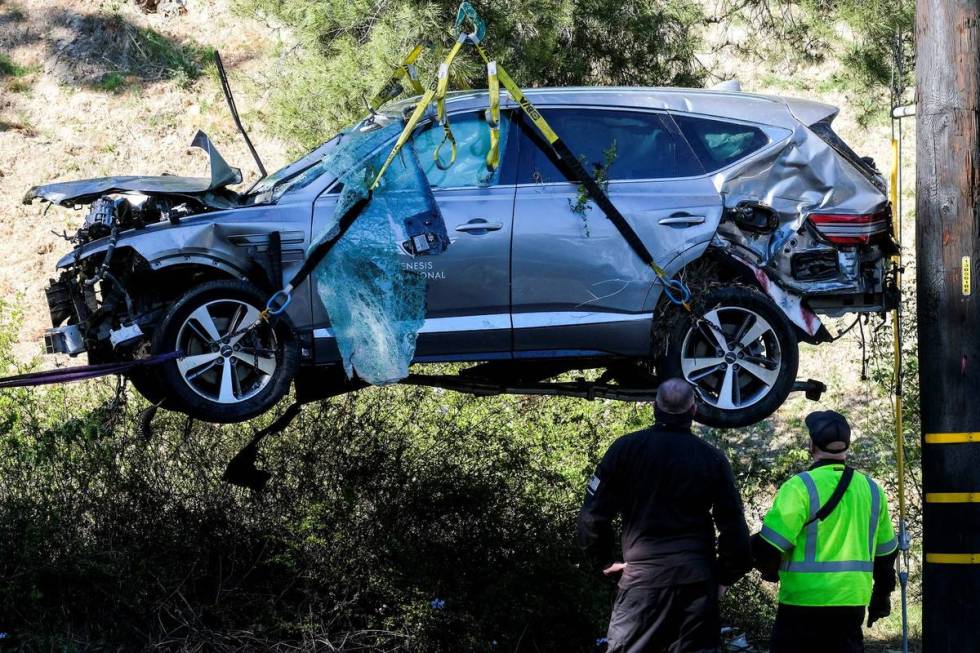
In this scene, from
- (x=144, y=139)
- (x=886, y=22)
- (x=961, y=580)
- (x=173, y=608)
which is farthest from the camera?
(x=144, y=139)

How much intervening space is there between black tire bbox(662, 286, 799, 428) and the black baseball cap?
1.36m

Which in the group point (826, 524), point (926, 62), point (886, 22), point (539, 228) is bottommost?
point (826, 524)

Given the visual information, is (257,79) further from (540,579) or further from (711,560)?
(711,560)

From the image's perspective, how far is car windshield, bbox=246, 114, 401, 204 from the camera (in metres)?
6.77

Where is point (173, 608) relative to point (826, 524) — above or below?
below

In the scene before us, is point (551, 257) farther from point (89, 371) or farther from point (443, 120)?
point (89, 371)

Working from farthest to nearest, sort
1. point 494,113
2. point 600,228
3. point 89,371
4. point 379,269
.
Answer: point 600,228, point 379,269, point 494,113, point 89,371

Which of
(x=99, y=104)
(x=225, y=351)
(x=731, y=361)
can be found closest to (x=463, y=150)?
(x=225, y=351)

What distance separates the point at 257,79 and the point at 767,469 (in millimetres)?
10965

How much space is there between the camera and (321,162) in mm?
6906

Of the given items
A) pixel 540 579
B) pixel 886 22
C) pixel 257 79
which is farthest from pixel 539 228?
pixel 257 79

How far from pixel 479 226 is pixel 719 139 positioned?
1.58 meters

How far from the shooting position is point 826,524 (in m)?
5.54

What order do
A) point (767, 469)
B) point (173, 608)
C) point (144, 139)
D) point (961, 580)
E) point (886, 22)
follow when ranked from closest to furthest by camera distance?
point (961, 580) < point (173, 608) < point (767, 469) < point (886, 22) < point (144, 139)
